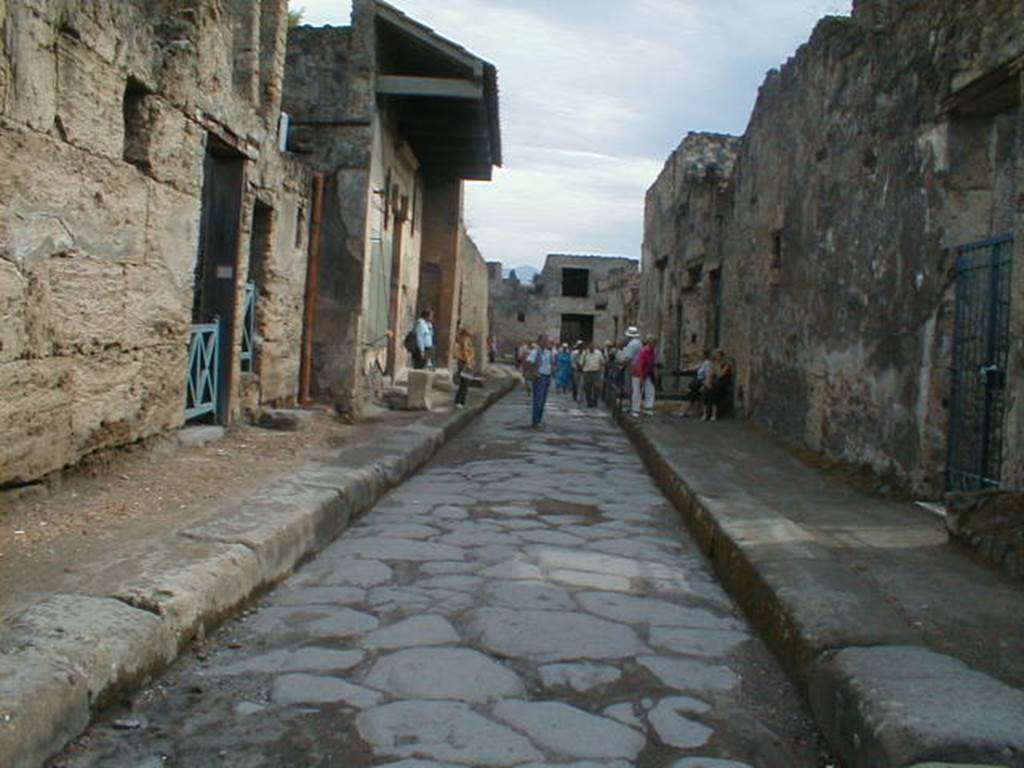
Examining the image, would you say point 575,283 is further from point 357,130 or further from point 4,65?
point 4,65

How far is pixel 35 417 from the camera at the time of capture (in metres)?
4.90

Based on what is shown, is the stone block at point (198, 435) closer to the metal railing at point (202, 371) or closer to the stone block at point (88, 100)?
the metal railing at point (202, 371)

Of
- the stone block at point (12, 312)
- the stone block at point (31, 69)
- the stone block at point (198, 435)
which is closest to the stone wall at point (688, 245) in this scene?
the stone block at point (198, 435)

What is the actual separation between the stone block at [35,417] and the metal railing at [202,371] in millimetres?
2089

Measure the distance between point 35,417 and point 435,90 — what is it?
7559 millimetres

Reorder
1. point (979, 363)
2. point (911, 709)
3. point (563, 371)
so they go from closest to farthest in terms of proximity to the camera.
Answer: point (911, 709), point (979, 363), point (563, 371)

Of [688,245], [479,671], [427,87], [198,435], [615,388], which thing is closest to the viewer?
[479,671]

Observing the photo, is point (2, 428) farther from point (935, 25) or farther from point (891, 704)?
point (935, 25)

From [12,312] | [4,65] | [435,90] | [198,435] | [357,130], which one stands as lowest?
[198,435]

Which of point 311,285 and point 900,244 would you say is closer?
point 900,244

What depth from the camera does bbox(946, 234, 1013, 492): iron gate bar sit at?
18.9 ft

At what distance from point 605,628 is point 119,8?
14.2 feet

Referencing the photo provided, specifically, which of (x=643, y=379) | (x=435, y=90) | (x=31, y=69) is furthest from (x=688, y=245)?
(x=31, y=69)

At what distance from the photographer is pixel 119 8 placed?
559 cm
